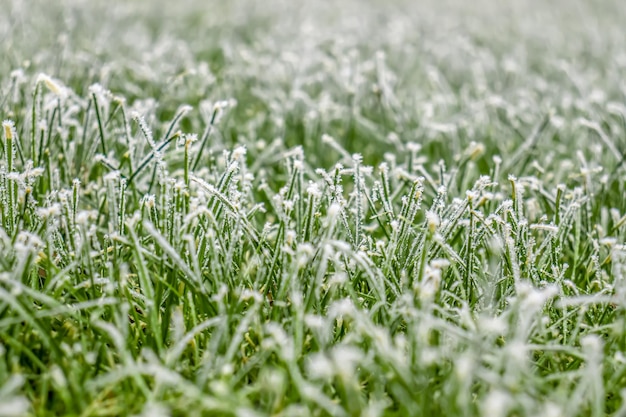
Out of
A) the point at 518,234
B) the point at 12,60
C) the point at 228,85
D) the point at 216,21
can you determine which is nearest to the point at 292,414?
the point at 518,234

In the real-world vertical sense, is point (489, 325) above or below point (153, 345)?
above

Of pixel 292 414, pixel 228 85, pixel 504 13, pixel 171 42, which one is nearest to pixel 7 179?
pixel 292 414

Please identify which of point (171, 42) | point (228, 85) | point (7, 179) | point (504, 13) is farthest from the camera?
point (504, 13)

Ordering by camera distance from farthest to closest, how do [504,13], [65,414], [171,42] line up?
[504,13] → [171,42] → [65,414]

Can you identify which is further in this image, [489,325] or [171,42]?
[171,42]

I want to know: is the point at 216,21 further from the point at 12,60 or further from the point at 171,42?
the point at 12,60

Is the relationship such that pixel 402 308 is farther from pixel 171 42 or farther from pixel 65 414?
pixel 171 42
